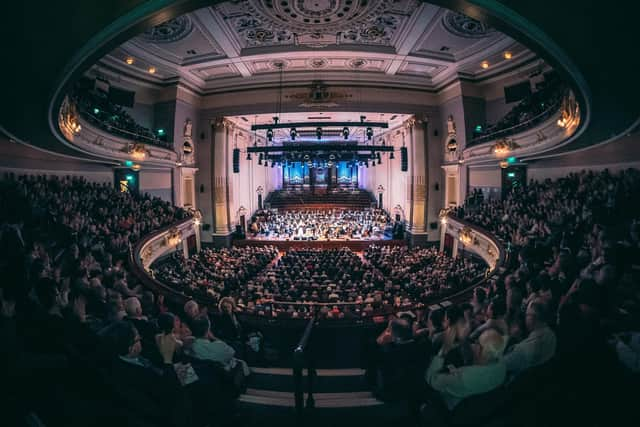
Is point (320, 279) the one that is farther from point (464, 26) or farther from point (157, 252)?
point (464, 26)

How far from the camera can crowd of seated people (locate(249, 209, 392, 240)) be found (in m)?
18.9

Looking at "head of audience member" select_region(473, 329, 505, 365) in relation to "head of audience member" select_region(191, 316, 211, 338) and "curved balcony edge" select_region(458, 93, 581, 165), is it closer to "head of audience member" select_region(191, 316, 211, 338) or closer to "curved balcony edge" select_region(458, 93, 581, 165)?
"head of audience member" select_region(191, 316, 211, 338)

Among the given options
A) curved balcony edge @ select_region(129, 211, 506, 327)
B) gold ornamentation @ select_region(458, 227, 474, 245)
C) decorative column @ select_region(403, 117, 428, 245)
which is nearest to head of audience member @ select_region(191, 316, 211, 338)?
curved balcony edge @ select_region(129, 211, 506, 327)

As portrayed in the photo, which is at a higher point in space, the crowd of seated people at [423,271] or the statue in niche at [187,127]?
the statue in niche at [187,127]

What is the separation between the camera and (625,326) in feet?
8.32

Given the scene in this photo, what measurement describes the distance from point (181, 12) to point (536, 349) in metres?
5.23

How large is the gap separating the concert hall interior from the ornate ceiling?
11 cm

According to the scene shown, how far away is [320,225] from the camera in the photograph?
2023 centimetres

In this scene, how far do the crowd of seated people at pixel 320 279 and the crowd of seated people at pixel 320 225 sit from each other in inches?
190

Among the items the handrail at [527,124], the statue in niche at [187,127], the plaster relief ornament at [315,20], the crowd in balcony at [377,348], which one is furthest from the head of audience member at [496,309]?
the statue in niche at [187,127]

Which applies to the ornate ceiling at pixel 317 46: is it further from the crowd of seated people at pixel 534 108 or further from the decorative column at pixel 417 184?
the decorative column at pixel 417 184

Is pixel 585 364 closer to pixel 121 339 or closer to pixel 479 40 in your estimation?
pixel 121 339

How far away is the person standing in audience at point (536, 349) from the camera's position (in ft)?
6.97

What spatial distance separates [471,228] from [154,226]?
12.4 metres
